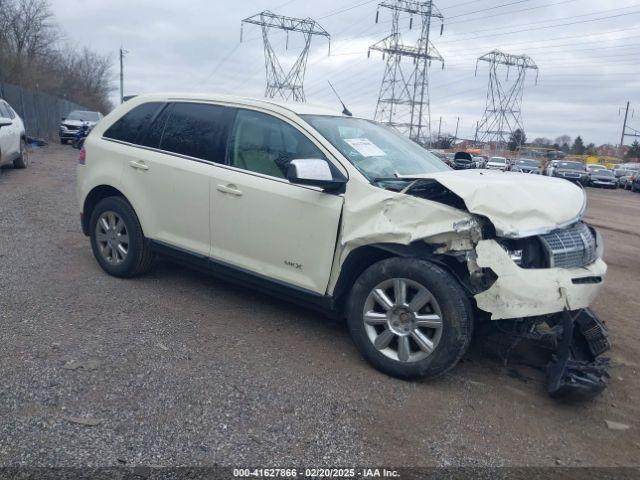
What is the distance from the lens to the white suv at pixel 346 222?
3.71m

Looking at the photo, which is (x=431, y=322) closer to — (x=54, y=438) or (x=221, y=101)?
(x=54, y=438)

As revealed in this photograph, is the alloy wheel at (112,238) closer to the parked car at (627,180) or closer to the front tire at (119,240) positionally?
the front tire at (119,240)

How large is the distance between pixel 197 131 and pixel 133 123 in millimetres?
891

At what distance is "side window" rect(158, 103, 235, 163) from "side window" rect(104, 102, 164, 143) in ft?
0.60

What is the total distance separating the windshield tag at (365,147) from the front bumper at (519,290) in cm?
131

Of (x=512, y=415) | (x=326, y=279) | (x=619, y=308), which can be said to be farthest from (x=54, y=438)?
(x=619, y=308)

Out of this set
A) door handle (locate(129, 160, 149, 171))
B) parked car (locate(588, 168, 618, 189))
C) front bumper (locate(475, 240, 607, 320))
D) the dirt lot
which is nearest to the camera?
the dirt lot

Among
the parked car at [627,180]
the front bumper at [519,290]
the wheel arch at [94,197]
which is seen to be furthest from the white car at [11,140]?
the parked car at [627,180]

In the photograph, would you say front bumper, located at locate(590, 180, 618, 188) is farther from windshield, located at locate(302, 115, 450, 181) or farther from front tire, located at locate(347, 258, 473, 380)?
front tire, located at locate(347, 258, 473, 380)

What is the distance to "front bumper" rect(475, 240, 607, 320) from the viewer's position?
359cm

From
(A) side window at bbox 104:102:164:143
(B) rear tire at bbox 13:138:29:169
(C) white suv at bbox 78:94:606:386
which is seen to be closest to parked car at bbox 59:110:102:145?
(B) rear tire at bbox 13:138:29:169

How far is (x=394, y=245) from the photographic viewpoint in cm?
400

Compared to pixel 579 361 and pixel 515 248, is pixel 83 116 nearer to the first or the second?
pixel 515 248

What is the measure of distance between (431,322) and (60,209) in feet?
25.4
